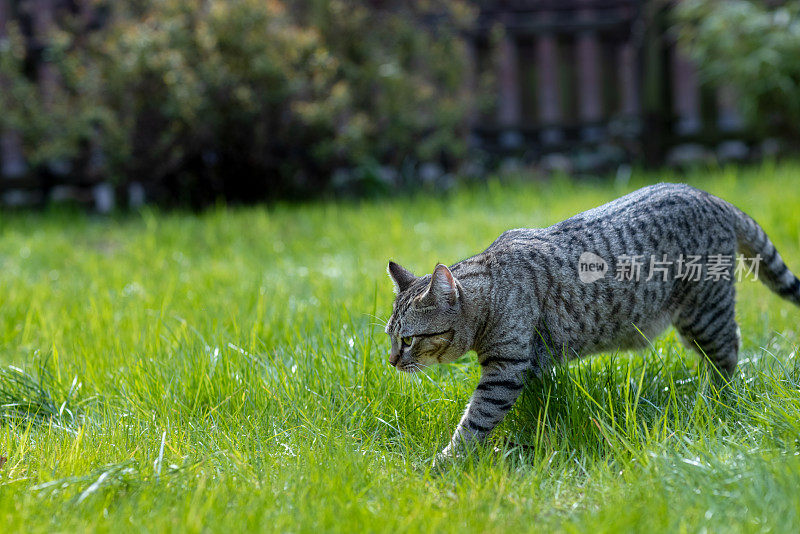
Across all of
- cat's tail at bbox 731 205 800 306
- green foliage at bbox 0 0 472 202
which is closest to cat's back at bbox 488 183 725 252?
cat's tail at bbox 731 205 800 306

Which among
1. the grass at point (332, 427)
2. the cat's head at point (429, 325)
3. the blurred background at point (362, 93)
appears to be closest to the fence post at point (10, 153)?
the blurred background at point (362, 93)

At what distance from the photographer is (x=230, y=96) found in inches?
258

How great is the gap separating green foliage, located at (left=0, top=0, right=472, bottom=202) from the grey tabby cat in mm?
4135

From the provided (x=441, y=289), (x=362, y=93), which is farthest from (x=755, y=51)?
(x=441, y=289)

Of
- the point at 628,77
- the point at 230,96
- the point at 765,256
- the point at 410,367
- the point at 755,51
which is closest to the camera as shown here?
the point at 410,367

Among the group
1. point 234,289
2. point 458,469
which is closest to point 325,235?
point 234,289

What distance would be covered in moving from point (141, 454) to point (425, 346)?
98 cm

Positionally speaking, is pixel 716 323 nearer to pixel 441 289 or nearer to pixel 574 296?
pixel 574 296

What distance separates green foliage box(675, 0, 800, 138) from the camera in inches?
275

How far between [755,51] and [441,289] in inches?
236

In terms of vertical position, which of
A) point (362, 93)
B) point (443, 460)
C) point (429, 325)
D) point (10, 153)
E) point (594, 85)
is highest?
point (362, 93)

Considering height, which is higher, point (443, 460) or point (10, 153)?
point (10, 153)

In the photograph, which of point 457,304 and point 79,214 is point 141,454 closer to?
point 457,304

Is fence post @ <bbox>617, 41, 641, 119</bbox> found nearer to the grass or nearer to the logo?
the grass
